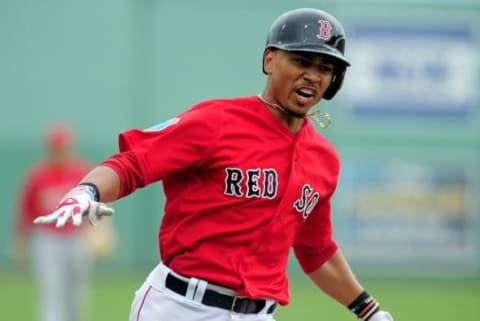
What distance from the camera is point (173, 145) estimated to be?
193 inches

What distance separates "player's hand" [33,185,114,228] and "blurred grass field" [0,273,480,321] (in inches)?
313

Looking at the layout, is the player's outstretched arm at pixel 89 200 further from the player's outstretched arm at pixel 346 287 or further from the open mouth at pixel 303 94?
the player's outstretched arm at pixel 346 287

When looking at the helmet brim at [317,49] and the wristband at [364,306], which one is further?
the wristband at [364,306]

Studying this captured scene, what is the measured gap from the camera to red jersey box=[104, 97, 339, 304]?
4.94 metres

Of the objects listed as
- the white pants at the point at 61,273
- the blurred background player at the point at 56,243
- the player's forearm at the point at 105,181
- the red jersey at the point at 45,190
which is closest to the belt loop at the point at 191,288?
the player's forearm at the point at 105,181

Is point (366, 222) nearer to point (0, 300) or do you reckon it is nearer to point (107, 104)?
point (107, 104)

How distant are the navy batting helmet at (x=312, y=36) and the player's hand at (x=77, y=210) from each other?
1160mm

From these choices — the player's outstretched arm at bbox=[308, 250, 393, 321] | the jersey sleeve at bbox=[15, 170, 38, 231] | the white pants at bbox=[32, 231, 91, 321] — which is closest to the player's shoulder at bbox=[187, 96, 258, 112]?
the player's outstretched arm at bbox=[308, 250, 393, 321]

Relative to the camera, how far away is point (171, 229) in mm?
5137

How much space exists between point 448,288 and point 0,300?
255 inches

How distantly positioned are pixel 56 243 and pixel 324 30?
21.3 ft

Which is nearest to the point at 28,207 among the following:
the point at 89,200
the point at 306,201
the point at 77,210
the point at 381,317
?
the point at 381,317

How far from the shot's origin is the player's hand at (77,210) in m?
4.22

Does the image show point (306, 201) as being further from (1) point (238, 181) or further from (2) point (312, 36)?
(2) point (312, 36)
